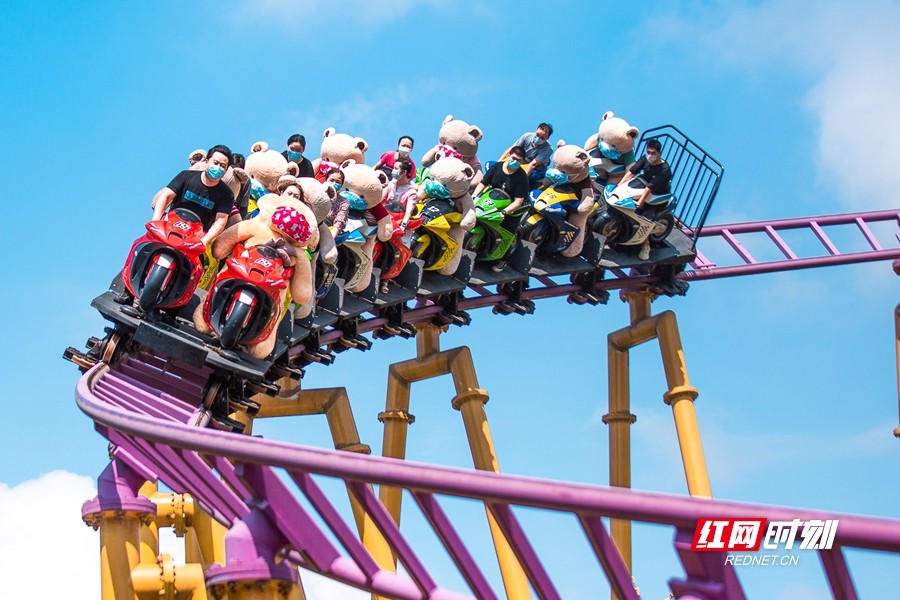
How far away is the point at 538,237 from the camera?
7918 mm

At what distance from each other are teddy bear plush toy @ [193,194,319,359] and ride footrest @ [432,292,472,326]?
1.80 metres

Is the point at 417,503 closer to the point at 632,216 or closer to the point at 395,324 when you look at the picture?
the point at 395,324

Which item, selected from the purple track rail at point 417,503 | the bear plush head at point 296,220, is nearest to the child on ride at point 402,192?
the bear plush head at point 296,220

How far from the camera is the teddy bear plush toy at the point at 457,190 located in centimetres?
719

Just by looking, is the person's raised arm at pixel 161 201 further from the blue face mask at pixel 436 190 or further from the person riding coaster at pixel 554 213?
the person riding coaster at pixel 554 213

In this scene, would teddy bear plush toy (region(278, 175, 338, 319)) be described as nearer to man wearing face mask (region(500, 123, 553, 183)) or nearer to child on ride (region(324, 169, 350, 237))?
child on ride (region(324, 169, 350, 237))

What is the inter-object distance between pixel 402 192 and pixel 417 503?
3880 mm

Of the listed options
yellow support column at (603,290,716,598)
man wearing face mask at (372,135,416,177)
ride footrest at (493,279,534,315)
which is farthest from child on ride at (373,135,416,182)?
yellow support column at (603,290,716,598)

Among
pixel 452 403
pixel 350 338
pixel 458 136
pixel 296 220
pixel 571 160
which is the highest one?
pixel 458 136

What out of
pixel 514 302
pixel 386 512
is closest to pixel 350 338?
pixel 514 302

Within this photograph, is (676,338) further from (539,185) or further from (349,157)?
(349,157)

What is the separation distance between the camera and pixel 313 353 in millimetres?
6672

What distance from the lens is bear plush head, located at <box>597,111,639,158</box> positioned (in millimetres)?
8383

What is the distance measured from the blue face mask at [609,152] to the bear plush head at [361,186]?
85.8 inches
